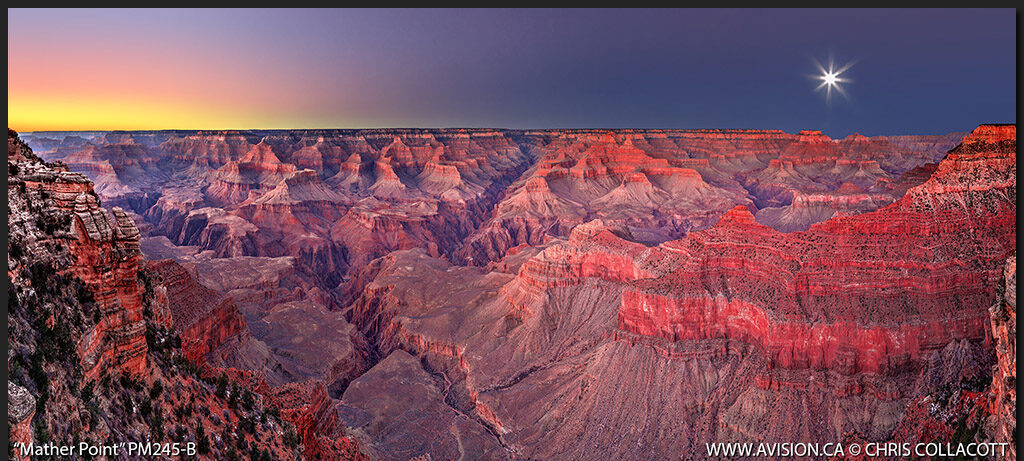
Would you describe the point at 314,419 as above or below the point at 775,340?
below

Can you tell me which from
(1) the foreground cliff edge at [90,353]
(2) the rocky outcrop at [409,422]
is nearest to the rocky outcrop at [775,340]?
(2) the rocky outcrop at [409,422]

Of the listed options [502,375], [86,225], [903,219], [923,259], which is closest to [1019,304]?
[86,225]

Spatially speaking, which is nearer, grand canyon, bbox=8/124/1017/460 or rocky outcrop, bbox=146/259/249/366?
grand canyon, bbox=8/124/1017/460

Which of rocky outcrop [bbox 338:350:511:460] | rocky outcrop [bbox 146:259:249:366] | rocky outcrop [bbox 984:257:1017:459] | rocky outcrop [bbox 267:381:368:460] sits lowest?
rocky outcrop [bbox 338:350:511:460]

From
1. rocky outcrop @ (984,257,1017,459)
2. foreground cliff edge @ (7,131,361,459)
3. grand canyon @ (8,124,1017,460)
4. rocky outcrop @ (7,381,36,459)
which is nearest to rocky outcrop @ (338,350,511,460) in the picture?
grand canyon @ (8,124,1017,460)

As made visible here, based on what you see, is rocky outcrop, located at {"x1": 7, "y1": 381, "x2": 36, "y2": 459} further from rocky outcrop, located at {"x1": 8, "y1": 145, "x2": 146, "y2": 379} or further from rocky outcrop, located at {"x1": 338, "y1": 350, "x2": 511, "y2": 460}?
rocky outcrop, located at {"x1": 338, "y1": 350, "x2": 511, "y2": 460}

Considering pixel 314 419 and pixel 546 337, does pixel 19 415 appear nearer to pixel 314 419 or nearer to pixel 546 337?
pixel 314 419

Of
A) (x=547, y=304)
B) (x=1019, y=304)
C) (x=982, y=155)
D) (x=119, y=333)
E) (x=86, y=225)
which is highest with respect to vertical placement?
(x=982, y=155)

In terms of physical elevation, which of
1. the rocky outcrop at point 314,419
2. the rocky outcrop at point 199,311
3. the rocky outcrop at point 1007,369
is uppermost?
the rocky outcrop at point 1007,369

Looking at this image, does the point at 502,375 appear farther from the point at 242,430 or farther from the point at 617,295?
the point at 242,430

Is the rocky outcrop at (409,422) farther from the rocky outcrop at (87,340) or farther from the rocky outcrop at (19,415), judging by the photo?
the rocky outcrop at (19,415)

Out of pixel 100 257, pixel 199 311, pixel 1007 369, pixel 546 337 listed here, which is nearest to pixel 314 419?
pixel 100 257
